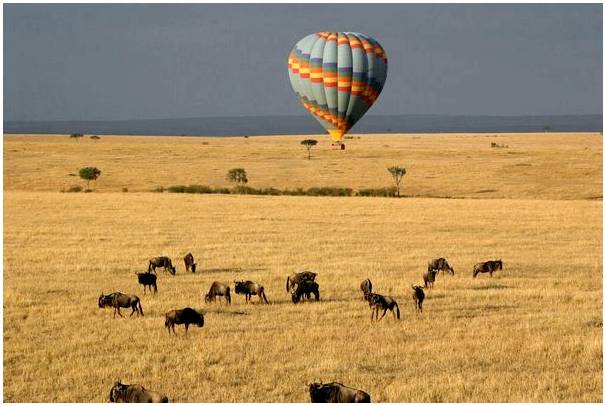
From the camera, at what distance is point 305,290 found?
23000 mm

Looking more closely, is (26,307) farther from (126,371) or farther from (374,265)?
(374,265)

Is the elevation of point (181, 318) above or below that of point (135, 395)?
above

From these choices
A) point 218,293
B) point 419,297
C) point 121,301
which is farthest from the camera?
point 218,293

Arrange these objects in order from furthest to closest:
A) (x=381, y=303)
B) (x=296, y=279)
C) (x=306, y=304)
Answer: (x=296, y=279) < (x=306, y=304) < (x=381, y=303)

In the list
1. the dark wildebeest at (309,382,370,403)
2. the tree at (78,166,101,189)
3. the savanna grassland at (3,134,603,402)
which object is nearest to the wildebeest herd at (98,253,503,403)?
the dark wildebeest at (309,382,370,403)

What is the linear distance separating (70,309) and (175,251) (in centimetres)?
1307

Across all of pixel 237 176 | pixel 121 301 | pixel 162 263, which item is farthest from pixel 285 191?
pixel 121 301

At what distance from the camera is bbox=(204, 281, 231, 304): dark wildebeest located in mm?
22688

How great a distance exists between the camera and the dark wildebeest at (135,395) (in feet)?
44.5

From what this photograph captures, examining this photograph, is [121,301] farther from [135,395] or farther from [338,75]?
[338,75]

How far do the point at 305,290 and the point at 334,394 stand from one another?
934 cm

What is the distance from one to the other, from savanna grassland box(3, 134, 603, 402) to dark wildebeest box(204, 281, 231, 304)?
27cm

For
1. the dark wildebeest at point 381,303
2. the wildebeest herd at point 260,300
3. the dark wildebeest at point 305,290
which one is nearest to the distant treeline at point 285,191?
the wildebeest herd at point 260,300

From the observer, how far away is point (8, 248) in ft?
117
